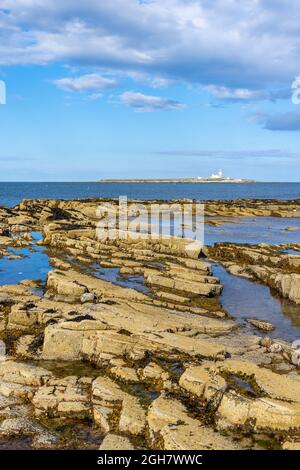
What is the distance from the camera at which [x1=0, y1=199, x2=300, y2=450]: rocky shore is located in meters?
15.4

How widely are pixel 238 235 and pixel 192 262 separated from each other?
30.8m

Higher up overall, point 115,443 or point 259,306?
point 259,306

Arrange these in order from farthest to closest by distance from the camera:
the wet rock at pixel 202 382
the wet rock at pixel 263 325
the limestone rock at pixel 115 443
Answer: the wet rock at pixel 263 325 → the wet rock at pixel 202 382 → the limestone rock at pixel 115 443

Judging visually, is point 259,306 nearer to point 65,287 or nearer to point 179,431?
point 65,287

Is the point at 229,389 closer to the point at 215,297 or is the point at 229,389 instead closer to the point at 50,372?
the point at 50,372

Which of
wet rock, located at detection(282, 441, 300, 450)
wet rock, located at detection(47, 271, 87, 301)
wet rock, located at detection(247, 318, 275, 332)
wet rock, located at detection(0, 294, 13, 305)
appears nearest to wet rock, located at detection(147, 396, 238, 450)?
wet rock, located at detection(282, 441, 300, 450)

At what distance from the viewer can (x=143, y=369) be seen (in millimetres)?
19547

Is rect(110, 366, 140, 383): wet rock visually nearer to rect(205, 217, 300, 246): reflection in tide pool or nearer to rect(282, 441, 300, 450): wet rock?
rect(282, 441, 300, 450): wet rock

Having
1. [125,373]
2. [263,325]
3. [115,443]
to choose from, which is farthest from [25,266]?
[115,443]

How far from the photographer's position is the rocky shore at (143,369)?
15.4 m

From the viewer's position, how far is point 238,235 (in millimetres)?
69125

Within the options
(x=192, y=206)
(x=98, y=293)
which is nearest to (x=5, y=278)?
(x=98, y=293)

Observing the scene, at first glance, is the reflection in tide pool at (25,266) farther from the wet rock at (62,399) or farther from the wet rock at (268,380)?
the wet rock at (268,380)

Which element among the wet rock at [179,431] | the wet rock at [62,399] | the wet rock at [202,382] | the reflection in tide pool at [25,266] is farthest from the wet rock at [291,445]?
Result: the reflection in tide pool at [25,266]
